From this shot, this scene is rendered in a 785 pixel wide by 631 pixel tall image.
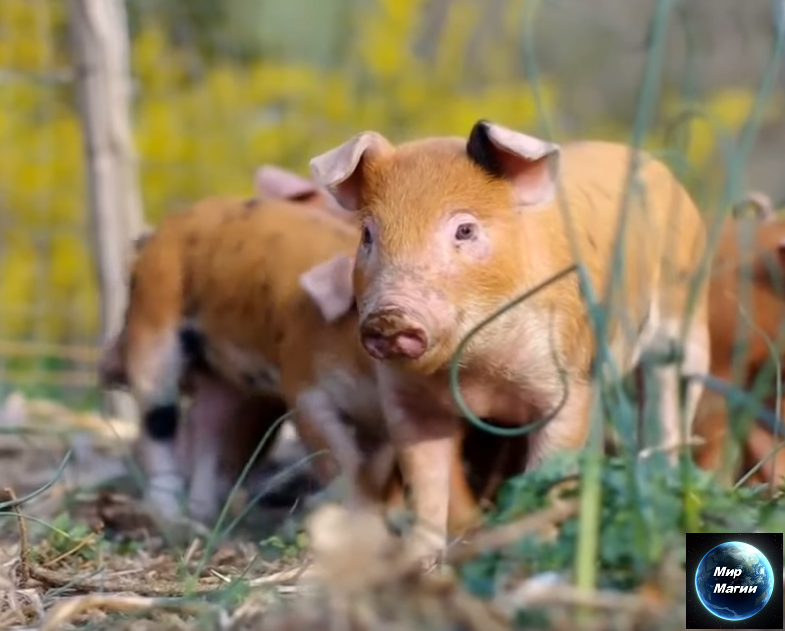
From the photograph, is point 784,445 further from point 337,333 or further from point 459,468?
point 337,333

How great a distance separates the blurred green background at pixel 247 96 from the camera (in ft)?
24.1

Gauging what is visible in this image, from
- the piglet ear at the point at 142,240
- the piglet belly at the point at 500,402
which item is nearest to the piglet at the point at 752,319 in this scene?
the piglet belly at the point at 500,402

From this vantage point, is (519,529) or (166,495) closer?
(519,529)

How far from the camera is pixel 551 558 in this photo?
6.33 feet

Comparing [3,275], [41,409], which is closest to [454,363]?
[41,409]

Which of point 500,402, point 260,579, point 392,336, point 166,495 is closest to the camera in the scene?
point 260,579

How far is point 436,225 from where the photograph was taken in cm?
297

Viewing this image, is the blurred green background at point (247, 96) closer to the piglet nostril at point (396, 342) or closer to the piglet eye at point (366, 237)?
the piglet eye at point (366, 237)

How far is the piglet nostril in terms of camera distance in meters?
2.77

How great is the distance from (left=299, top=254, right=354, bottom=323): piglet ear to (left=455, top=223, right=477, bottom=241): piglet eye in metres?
0.57

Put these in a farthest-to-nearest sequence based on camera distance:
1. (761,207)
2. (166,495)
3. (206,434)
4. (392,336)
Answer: (206,434) → (166,495) → (761,207) → (392,336)

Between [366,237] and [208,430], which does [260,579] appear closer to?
[366,237]

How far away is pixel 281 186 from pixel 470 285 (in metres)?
2.05

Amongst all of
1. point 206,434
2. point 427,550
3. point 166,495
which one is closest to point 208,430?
point 206,434
